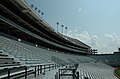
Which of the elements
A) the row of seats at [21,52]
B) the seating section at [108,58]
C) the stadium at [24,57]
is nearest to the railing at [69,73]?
the stadium at [24,57]

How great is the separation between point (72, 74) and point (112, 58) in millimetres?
72818

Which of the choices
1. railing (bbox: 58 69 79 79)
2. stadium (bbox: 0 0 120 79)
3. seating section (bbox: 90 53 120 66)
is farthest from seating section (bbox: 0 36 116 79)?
seating section (bbox: 90 53 120 66)

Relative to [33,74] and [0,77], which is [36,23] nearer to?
[33,74]

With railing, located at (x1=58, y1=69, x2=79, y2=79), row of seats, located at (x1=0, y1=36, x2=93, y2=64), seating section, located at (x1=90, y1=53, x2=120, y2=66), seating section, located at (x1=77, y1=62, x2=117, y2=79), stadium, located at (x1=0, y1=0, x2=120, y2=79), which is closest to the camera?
Result: railing, located at (x1=58, y1=69, x2=79, y2=79)

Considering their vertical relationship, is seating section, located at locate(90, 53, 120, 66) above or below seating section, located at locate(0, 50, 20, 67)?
below

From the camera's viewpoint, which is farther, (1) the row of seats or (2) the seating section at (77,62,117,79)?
(2) the seating section at (77,62,117,79)

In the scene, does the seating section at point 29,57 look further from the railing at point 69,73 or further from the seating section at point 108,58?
the seating section at point 108,58

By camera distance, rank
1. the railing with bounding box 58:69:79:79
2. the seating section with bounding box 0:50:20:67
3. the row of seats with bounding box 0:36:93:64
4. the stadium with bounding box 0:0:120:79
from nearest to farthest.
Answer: the railing with bounding box 58:69:79:79 < the stadium with bounding box 0:0:120:79 < the seating section with bounding box 0:50:20:67 < the row of seats with bounding box 0:36:93:64

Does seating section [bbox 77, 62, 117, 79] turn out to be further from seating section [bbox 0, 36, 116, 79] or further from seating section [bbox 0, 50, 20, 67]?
seating section [bbox 0, 50, 20, 67]

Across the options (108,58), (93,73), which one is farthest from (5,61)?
(108,58)

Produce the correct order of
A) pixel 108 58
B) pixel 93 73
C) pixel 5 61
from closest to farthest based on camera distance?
pixel 5 61, pixel 93 73, pixel 108 58

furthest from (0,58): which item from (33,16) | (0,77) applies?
(33,16)

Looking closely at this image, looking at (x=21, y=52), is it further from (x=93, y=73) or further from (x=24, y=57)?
(x=93, y=73)

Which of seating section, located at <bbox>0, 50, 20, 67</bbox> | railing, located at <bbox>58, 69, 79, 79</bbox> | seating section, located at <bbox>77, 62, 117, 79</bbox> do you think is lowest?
seating section, located at <bbox>77, 62, 117, 79</bbox>
